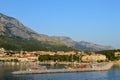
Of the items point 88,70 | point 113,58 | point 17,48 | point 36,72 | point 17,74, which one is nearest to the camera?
point 17,74

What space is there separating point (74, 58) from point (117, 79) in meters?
72.4

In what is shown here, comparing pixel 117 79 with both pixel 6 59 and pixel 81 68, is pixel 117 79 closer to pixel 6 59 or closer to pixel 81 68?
pixel 81 68

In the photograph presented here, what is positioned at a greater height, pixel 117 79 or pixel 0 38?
pixel 0 38

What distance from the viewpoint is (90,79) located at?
168ft

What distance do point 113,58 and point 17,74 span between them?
76.9 meters

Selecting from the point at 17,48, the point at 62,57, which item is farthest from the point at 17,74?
the point at 17,48

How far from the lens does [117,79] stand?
2053 inches

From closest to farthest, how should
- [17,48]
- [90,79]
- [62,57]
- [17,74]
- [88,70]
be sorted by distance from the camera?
1. [90,79]
2. [17,74]
3. [88,70]
4. [62,57]
5. [17,48]

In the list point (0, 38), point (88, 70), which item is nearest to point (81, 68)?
point (88, 70)

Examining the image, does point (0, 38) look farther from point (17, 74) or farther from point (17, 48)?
point (17, 74)

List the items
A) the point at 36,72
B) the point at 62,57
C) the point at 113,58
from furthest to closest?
the point at 113,58 < the point at 62,57 < the point at 36,72

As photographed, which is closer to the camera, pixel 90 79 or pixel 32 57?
pixel 90 79

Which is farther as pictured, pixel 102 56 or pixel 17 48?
pixel 17 48

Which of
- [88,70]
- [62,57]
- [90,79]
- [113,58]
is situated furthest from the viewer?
[113,58]
